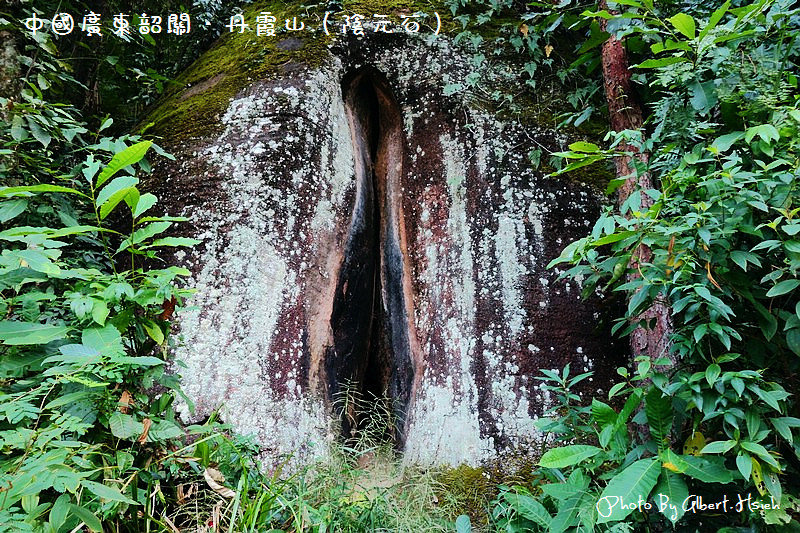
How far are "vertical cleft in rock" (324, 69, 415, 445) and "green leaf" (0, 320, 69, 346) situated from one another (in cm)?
192

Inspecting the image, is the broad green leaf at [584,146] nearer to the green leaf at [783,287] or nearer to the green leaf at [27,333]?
the green leaf at [783,287]

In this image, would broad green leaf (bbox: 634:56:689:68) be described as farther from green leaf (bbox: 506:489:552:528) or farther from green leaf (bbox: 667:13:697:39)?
green leaf (bbox: 506:489:552:528)

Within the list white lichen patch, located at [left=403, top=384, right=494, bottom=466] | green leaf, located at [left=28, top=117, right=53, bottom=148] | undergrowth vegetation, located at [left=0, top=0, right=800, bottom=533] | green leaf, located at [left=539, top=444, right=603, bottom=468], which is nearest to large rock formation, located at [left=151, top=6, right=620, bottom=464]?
white lichen patch, located at [left=403, top=384, right=494, bottom=466]

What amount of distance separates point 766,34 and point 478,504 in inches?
105

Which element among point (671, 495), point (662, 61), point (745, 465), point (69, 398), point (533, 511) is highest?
point (662, 61)

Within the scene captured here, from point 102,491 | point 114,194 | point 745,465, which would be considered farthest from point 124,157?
point 745,465

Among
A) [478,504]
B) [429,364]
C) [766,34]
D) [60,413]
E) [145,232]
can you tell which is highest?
[766,34]

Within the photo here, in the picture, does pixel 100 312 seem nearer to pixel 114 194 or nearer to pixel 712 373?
pixel 114 194

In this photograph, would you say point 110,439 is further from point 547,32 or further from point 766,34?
point 547,32

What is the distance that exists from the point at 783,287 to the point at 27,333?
2.63 m

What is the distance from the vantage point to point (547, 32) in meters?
3.99

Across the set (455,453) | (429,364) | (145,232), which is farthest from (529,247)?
(145,232)

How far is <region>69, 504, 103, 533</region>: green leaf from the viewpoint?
1.55 metres

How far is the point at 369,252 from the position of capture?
4.10 meters
